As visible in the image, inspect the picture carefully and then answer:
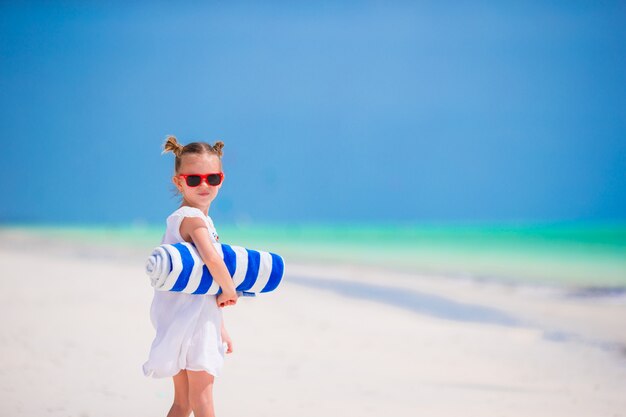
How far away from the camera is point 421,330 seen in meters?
5.92

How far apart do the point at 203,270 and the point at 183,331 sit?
9.0 inches

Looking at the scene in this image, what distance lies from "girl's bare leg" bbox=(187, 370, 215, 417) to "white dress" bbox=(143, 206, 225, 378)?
0.05 metres

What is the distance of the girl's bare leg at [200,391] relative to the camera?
2.49 metres

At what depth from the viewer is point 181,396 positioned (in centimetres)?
261

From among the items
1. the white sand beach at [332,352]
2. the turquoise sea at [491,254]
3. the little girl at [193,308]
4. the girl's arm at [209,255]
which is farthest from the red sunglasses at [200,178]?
the turquoise sea at [491,254]

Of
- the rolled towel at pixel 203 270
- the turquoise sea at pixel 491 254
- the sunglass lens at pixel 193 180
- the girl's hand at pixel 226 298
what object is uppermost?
the turquoise sea at pixel 491 254

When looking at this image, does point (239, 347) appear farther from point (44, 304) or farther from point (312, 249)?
point (312, 249)

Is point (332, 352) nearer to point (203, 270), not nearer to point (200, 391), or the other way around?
point (200, 391)

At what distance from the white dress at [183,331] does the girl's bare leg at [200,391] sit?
0.05m

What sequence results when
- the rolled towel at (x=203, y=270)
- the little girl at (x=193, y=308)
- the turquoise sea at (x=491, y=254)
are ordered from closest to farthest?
the rolled towel at (x=203, y=270)
the little girl at (x=193, y=308)
the turquoise sea at (x=491, y=254)

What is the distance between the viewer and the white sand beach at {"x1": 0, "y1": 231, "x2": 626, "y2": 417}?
145 inches

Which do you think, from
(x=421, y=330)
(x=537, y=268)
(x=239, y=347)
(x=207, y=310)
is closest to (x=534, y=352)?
(x=421, y=330)

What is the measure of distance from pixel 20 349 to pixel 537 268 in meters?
9.53

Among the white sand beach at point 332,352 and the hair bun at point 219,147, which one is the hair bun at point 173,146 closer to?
the hair bun at point 219,147
